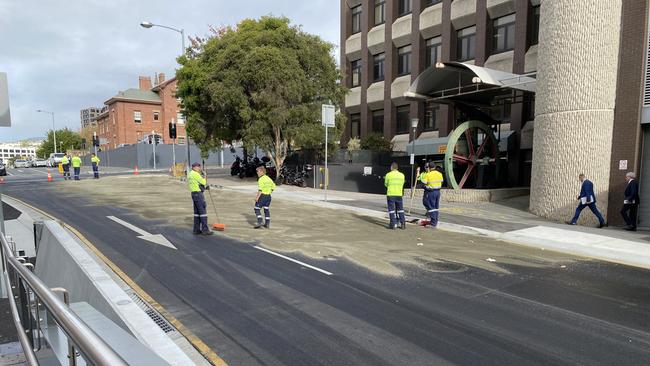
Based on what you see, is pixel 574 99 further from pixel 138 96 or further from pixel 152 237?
pixel 138 96

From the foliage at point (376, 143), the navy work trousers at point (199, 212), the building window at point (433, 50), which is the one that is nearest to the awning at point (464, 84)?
the building window at point (433, 50)

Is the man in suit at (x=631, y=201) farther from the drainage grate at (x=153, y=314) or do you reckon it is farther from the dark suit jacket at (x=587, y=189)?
the drainage grate at (x=153, y=314)

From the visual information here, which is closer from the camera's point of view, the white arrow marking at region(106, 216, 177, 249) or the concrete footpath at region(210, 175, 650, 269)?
the white arrow marking at region(106, 216, 177, 249)

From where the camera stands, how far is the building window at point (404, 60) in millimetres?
29984

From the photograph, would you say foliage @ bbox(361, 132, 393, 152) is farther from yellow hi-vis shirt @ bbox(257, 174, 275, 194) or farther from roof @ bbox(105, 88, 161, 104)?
roof @ bbox(105, 88, 161, 104)

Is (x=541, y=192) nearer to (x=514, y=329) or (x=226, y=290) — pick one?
(x=514, y=329)

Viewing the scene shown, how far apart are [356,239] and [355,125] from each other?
25.8 meters

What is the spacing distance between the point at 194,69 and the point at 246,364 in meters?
25.0

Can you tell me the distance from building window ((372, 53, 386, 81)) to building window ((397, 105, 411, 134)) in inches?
132

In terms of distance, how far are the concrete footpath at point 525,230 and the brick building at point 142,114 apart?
47603 millimetres

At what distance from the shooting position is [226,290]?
5.86 metres

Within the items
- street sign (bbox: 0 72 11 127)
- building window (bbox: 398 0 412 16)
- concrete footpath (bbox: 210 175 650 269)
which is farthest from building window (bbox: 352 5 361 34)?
street sign (bbox: 0 72 11 127)

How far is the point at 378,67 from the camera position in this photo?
32375 mm

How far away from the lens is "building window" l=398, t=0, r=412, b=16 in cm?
3004
